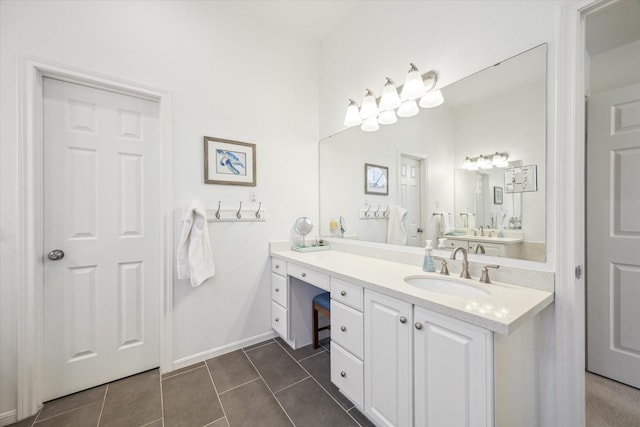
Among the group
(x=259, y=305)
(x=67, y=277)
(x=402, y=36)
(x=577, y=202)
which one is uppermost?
(x=402, y=36)

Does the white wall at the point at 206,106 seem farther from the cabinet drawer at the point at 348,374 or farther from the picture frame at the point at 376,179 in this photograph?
the cabinet drawer at the point at 348,374

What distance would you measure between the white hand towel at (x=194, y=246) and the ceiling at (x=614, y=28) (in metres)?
2.74

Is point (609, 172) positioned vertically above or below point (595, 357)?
above

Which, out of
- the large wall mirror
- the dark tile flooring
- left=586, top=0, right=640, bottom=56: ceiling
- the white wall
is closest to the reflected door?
the large wall mirror

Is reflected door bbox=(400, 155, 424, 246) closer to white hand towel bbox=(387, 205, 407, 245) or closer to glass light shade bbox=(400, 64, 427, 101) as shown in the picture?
white hand towel bbox=(387, 205, 407, 245)

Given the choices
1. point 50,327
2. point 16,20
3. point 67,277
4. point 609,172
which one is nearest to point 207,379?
point 50,327

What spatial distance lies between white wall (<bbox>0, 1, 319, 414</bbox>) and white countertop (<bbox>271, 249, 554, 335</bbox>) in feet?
2.55

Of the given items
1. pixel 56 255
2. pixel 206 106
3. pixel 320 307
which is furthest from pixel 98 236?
pixel 320 307

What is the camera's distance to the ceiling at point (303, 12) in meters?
2.12

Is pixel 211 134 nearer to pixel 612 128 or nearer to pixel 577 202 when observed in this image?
pixel 577 202

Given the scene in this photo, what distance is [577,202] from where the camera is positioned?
43.7 inches

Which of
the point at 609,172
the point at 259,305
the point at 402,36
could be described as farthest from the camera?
the point at 259,305

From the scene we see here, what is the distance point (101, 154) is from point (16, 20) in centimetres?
79

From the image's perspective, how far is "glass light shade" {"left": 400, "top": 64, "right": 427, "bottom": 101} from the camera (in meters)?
1.61
